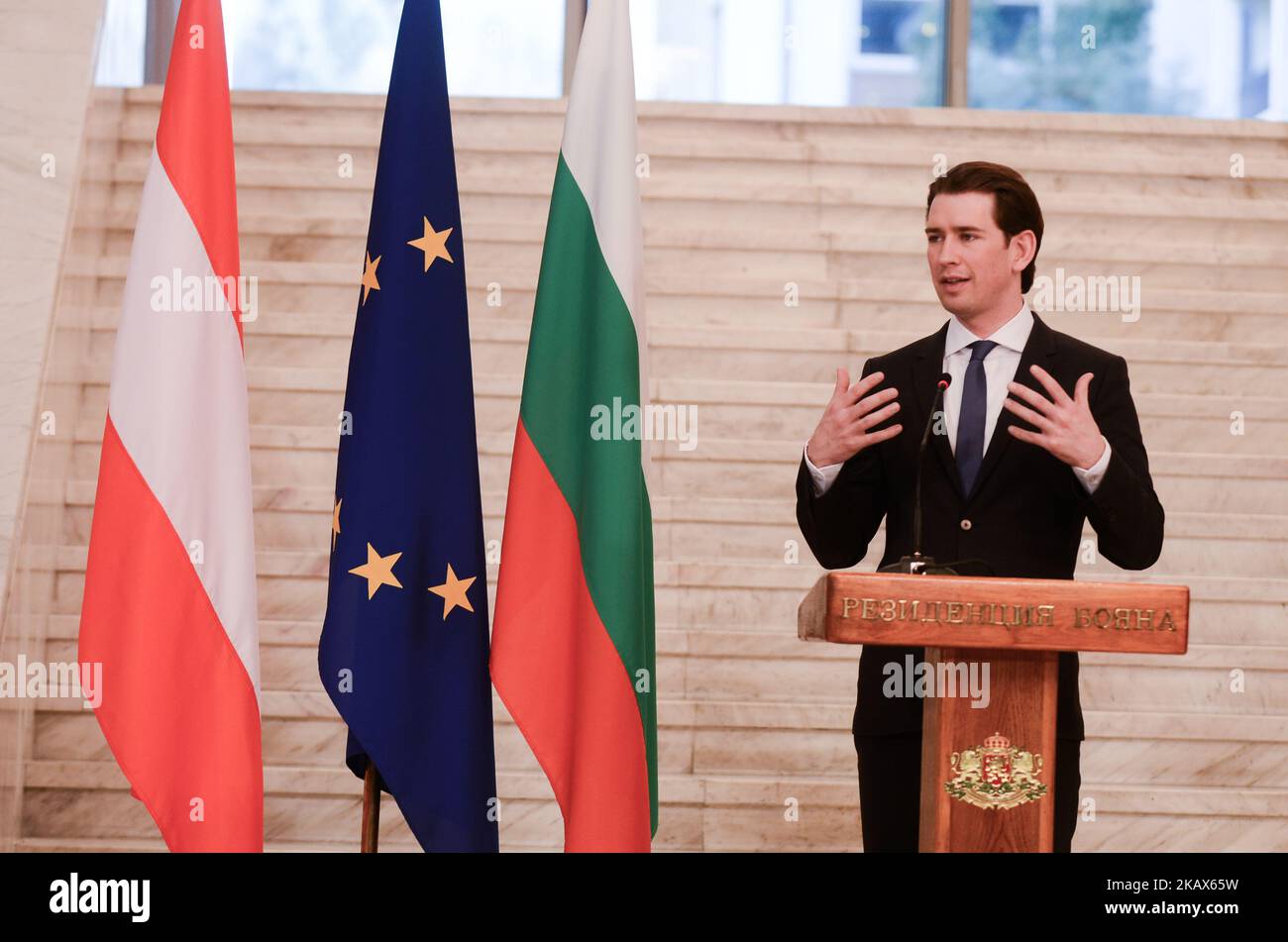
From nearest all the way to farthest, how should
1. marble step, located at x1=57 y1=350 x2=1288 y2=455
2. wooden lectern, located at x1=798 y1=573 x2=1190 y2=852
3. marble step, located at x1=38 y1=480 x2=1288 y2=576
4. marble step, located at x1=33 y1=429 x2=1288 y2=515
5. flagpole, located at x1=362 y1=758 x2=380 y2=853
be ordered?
1. wooden lectern, located at x1=798 y1=573 x2=1190 y2=852
2. flagpole, located at x1=362 y1=758 x2=380 y2=853
3. marble step, located at x1=38 y1=480 x2=1288 y2=576
4. marble step, located at x1=33 y1=429 x2=1288 y2=515
5. marble step, located at x1=57 y1=350 x2=1288 y2=455

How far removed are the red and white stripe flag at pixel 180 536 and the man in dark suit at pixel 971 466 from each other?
47.7 inches

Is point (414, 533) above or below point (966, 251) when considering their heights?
below

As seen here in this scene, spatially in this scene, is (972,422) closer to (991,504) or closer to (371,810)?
(991,504)

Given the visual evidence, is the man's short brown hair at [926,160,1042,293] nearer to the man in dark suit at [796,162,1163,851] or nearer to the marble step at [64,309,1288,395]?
the man in dark suit at [796,162,1163,851]

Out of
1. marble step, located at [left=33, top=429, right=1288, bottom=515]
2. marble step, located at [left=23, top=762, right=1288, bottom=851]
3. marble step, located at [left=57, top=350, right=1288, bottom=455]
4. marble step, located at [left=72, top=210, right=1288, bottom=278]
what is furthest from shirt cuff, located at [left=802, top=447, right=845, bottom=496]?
marble step, located at [left=72, top=210, right=1288, bottom=278]

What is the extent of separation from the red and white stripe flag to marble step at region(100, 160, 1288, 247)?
3395 mm

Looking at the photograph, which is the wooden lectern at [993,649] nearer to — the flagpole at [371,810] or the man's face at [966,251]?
the man's face at [966,251]

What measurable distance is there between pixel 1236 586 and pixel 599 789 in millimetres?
2891

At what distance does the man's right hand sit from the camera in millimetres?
2602

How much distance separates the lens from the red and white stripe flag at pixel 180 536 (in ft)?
10.0

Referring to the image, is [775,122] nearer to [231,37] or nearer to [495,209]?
[495,209]

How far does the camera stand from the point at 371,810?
3.04 meters

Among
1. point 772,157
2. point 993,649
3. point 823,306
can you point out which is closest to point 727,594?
point 823,306

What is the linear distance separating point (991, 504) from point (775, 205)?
164 inches
